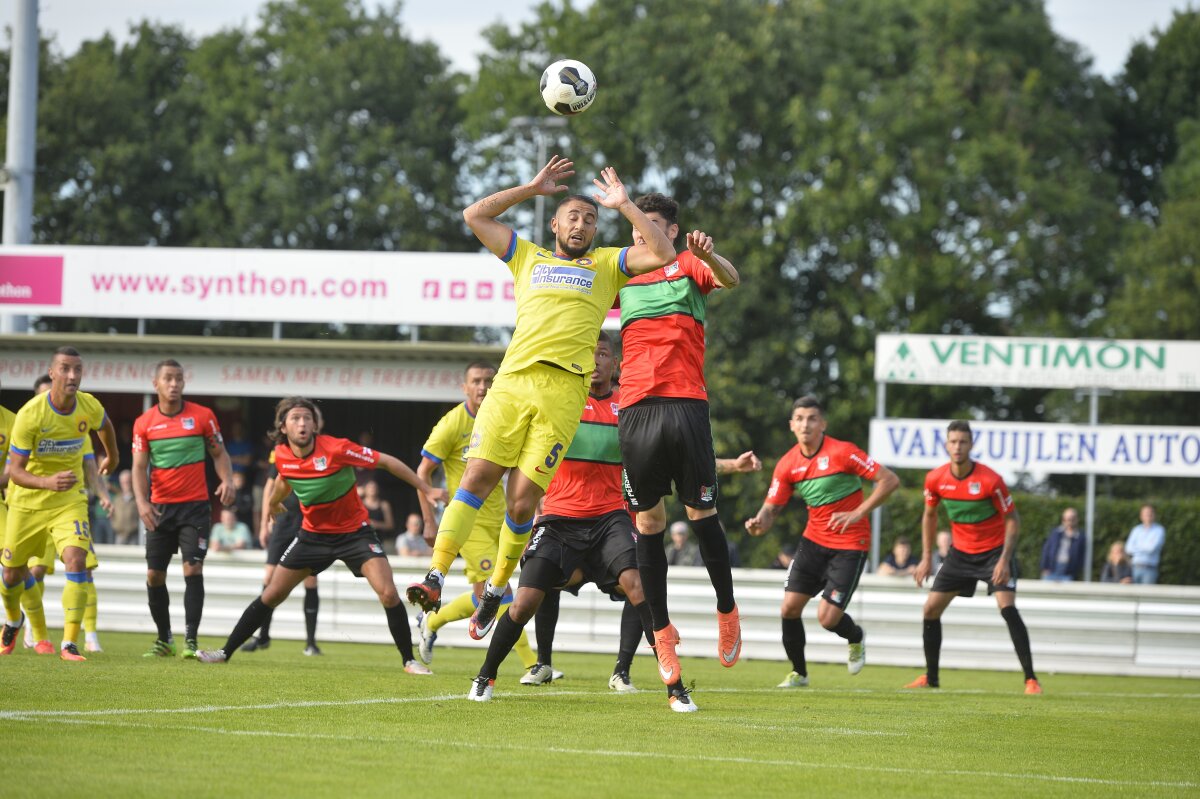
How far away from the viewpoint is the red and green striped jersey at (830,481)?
1302 cm

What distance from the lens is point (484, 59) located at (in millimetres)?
46312

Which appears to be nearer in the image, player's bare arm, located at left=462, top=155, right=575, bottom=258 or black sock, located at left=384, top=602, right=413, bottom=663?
player's bare arm, located at left=462, top=155, right=575, bottom=258

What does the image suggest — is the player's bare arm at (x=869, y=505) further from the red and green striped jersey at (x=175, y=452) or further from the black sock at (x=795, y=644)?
the red and green striped jersey at (x=175, y=452)

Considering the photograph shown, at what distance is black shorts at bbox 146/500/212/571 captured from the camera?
13008 mm

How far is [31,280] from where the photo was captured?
2547 centimetres

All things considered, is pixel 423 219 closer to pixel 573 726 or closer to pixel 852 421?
pixel 852 421

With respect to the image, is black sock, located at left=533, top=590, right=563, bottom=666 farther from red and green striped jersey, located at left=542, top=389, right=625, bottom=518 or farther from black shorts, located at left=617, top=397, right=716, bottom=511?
black shorts, located at left=617, top=397, right=716, bottom=511

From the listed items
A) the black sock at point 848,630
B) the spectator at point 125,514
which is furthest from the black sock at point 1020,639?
the spectator at point 125,514

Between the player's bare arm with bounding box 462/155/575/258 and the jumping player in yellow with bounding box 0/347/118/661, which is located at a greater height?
the player's bare arm with bounding box 462/155/575/258

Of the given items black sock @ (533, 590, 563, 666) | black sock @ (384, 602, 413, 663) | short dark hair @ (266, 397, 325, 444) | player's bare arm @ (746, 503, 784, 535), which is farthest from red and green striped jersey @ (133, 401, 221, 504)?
player's bare arm @ (746, 503, 784, 535)

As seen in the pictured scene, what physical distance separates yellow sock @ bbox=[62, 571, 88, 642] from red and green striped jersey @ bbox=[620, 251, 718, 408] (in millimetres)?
6246

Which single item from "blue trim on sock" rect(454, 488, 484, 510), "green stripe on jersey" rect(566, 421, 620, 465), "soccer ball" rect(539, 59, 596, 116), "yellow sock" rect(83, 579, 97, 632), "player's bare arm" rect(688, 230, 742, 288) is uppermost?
"soccer ball" rect(539, 59, 596, 116)

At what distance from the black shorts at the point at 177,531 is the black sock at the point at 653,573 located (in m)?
5.38

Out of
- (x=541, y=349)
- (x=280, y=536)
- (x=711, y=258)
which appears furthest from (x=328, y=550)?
(x=711, y=258)
